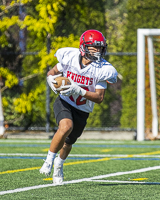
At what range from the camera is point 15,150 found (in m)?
7.47

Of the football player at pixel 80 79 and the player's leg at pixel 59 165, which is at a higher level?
the football player at pixel 80 79

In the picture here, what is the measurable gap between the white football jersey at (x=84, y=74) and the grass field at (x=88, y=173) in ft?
2.49

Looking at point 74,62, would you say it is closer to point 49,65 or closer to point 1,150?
point 1,150

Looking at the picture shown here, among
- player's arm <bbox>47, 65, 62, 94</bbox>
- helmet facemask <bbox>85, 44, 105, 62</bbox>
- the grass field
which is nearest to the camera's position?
the grass field

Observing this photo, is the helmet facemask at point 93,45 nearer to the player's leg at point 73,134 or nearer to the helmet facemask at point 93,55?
the helmet facemask at point 93,55

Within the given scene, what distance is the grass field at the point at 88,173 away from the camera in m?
3.87

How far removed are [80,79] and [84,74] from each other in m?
0.06

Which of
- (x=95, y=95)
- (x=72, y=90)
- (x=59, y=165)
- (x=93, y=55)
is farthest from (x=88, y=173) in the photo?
(x=93, y=55)

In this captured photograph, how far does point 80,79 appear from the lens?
4.59 m

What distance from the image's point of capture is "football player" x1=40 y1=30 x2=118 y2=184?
4453mm

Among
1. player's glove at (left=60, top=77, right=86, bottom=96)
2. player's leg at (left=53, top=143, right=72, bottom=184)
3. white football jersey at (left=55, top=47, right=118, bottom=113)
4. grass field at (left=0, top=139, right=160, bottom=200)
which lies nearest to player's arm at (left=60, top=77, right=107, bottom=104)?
player's glove at (left=60, top=77, right=86, bottom=96)

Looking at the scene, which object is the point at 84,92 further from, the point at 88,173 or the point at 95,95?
the point at 88,173

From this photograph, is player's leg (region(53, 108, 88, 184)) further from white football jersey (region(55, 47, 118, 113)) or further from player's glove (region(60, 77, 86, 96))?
player's glove (region(60, 77, 86, 96))

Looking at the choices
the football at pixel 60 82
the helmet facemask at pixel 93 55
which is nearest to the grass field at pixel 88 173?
the football at pixel 60 82
